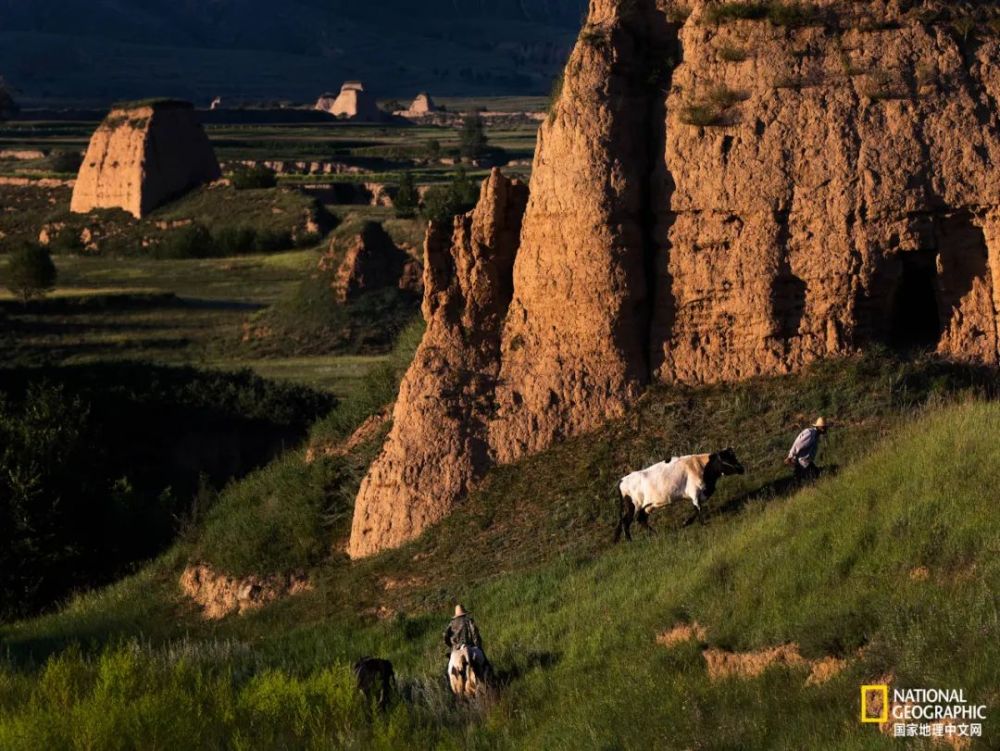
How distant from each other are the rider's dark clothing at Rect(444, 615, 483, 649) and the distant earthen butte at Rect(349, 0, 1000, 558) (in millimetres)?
5418

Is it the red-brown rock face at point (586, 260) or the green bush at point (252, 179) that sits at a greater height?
the red-brown rock face at point (586, 260)

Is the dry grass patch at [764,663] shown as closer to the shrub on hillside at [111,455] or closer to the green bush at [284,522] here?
the green bush at [284,522]

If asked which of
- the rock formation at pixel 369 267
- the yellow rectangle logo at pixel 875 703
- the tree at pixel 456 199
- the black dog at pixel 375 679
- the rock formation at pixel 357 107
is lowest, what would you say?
the rock formation at pixel 357 107

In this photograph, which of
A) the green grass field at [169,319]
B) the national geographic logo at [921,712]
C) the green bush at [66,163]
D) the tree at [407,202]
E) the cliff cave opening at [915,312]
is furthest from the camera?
the green bush at [66,163]

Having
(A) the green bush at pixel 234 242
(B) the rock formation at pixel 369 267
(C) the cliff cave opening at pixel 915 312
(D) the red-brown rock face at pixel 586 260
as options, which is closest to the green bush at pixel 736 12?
(D) the red-brown rock face at pixel 586 260

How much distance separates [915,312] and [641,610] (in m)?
6.91

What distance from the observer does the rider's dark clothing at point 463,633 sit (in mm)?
14555

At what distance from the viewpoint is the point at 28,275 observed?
64.4 meters

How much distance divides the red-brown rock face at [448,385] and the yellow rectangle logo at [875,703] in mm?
8566

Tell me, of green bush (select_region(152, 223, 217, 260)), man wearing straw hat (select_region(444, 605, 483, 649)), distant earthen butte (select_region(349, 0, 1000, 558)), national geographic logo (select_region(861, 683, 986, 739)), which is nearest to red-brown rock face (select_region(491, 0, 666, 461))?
distant earthen butte (select_region(349, 0, 1000, 558))

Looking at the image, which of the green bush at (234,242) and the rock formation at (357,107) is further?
the rock formation at (357,107)

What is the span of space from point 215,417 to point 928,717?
31.4 meters

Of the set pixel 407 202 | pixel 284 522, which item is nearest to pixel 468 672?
pixel 284 522

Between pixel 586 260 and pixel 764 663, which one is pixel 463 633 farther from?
pixel 586 260
